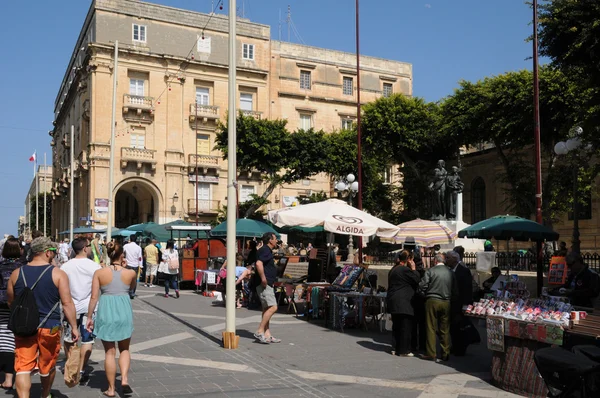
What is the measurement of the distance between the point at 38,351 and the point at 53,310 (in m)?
0.46

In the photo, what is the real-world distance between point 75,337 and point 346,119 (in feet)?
155

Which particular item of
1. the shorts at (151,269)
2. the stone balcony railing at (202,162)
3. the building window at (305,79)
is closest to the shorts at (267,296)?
the shorts at (151,269)

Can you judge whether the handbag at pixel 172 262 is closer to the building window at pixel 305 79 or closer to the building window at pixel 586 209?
the building window at pixel 586 209

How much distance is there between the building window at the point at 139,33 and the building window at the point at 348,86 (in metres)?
17.2

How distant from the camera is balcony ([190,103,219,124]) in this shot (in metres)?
46.0

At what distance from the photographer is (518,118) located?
98.5ft

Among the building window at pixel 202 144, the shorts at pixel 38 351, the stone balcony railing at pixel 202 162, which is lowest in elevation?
the shorts at pixel 38 351

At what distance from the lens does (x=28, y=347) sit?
6066mm

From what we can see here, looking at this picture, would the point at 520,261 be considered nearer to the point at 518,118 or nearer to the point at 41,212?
the point at 518,118

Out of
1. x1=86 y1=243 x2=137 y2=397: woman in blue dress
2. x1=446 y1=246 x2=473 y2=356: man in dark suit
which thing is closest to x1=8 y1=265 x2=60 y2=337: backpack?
x1=86 y1=243 x2=137 y2=397: woman in blue dress

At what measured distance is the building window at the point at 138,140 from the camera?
145 ft

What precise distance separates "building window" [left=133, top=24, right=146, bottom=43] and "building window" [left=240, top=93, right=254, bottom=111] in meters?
8.55

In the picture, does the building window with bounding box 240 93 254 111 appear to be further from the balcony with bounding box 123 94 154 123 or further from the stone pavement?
the stone pavement

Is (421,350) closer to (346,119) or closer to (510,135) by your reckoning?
(510,135)
